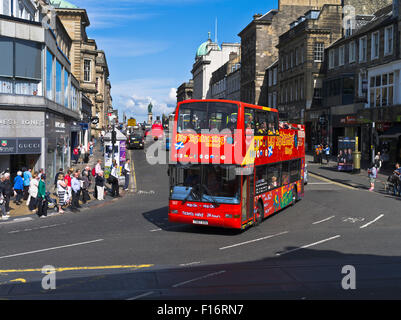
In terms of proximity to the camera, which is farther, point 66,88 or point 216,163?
point 66,88

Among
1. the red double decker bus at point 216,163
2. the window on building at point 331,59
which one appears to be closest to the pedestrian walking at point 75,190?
the red double decker bus at point 216,163

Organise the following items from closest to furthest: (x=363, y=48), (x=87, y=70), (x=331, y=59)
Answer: (x=363, y=48), (x=331, y=59), (x=87, y=70)

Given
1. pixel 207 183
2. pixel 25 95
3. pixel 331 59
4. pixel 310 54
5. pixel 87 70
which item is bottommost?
pixel 207 183

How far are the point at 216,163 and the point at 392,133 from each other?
24.9 m

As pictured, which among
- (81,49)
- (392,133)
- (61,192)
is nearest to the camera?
(61,192)

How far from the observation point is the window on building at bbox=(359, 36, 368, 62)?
4262cm

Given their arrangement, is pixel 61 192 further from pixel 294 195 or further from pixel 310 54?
pixel 310 54

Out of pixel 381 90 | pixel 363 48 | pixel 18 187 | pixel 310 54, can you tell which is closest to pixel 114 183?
pixel 18 187

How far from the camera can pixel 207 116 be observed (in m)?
14.7

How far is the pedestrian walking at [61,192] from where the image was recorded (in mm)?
20141

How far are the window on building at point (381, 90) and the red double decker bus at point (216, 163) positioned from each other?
25414mm
